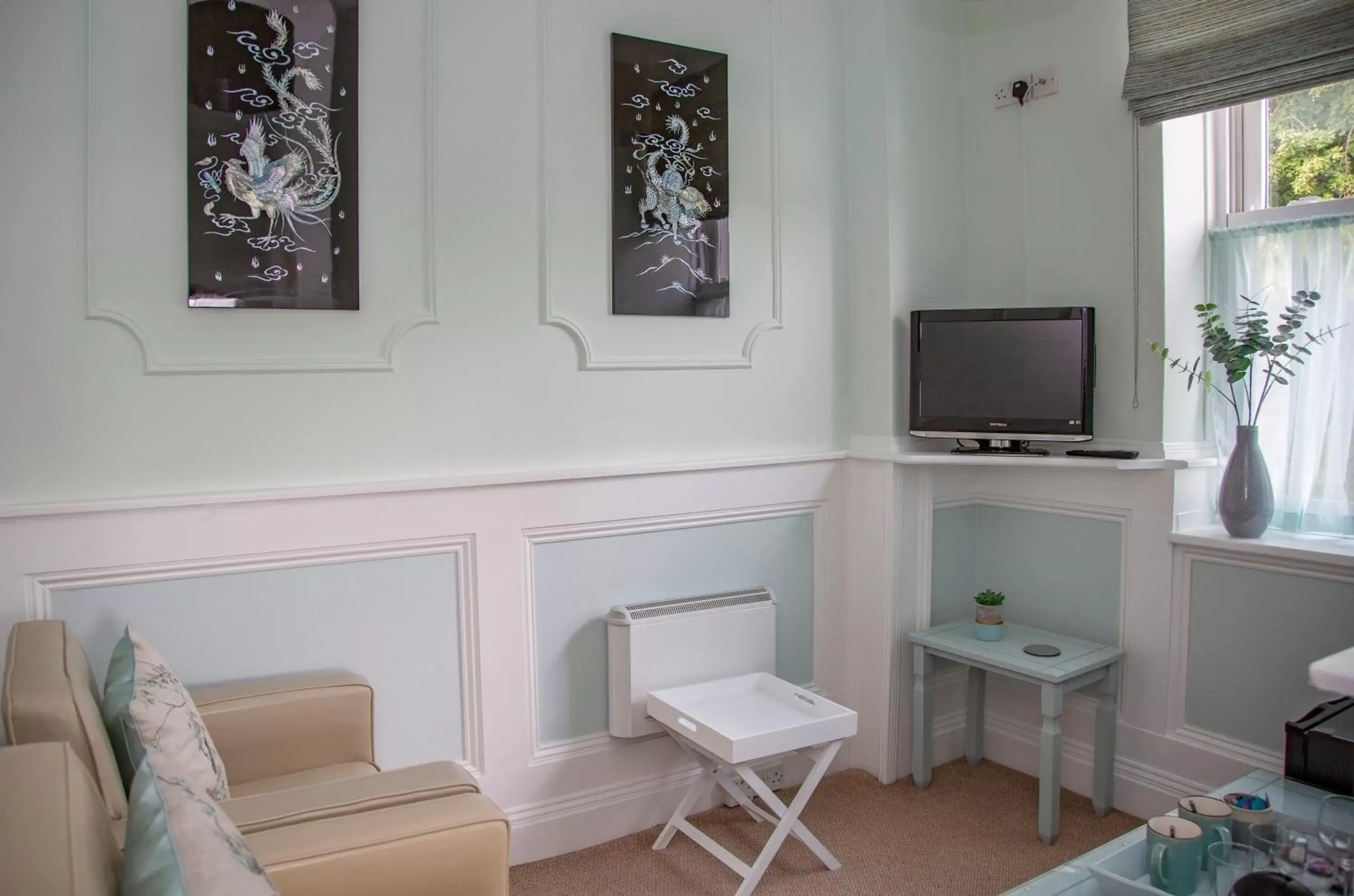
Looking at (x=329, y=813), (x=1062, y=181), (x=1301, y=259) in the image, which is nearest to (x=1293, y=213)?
(x=1301, y=259)

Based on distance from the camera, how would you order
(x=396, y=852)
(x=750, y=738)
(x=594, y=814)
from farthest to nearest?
(x=594, y=814)
(x=750, y=738)
(x=396, y=852)

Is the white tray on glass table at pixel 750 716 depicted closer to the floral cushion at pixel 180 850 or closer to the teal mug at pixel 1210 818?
the teal mug at pixel 1210 818

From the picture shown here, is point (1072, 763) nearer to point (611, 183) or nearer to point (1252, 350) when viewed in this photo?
point (1252, 350)

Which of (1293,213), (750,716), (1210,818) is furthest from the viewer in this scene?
(1293,213)

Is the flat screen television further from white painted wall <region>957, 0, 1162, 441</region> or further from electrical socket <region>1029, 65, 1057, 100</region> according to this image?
electrical socket <region>1029, 65, 1057, 100</region>

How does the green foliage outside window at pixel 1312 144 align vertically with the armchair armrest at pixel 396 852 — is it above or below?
above

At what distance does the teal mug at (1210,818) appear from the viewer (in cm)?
190

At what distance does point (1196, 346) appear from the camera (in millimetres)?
3145

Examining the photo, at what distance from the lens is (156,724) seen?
1722 mm

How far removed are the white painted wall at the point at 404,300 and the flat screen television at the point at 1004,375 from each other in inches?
14.0

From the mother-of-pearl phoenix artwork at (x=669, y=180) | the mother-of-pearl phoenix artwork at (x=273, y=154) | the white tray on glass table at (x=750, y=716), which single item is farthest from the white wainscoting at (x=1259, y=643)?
the mother-of-pearl phoenix artwork at (x=273, y=154)

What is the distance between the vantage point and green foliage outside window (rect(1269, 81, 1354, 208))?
111 inches

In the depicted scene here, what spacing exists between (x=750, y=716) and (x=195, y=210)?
1993mm

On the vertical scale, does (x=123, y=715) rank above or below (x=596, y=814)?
above
